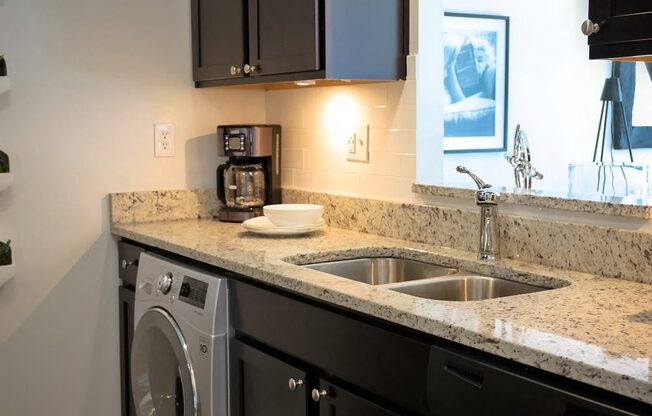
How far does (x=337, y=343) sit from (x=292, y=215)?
892mm

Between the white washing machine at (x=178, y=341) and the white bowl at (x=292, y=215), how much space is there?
35 centimetres

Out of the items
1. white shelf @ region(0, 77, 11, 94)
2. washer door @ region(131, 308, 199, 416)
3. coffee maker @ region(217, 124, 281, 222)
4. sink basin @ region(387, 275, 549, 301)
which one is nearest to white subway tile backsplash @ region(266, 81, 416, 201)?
coffee maker @ region(217, 124, 281, 222)

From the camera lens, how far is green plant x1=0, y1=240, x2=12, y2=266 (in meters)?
2.88

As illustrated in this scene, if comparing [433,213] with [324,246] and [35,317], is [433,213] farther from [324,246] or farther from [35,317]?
[35,317]

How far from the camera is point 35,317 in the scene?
Answer: 119 inches

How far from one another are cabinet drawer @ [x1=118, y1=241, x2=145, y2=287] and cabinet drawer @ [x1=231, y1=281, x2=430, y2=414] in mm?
718

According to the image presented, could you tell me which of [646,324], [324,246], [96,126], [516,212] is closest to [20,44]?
[96,126]

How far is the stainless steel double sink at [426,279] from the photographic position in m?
2.18

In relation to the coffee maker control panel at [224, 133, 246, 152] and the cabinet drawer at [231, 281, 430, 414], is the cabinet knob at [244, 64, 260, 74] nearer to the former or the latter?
the coffee maker control panel at [224, 133, 246, 152]

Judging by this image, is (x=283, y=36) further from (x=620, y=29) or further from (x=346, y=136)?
(x=620, y=29)

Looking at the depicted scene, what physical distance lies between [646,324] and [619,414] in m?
0.35

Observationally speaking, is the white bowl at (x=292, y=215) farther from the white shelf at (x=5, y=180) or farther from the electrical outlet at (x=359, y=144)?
the white shelf at (x=5, y=180)

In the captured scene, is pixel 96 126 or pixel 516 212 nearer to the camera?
pixel 516 212

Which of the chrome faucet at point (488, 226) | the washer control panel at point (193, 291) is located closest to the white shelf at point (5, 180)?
the washer control panel at point (193, 291)
